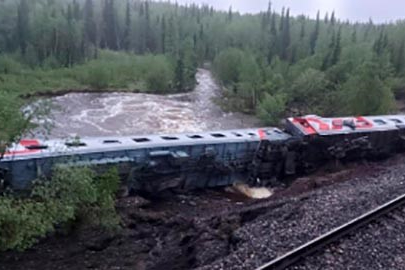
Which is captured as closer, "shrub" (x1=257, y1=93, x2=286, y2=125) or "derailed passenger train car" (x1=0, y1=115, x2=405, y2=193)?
"derailed passenger train car" (x1=0, y1=115, x2=405, y2=193)

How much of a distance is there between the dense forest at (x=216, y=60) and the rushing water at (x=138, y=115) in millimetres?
2428

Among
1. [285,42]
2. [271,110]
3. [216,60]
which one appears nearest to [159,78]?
[216,60]

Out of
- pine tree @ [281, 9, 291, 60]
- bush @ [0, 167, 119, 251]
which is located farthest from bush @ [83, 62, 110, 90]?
bush @ [0, 167, 119, 251]

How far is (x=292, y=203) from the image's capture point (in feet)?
42.5

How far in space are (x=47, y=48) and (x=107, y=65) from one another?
365 inches

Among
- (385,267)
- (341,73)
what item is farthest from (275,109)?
(385,267)

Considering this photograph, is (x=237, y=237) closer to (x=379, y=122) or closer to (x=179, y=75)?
(x=379, y=122)

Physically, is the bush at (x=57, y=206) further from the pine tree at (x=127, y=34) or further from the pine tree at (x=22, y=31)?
the pine tree at (x=127, y=34)

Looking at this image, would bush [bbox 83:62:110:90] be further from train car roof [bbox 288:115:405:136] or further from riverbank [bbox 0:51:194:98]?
train car roof [bbox 288:115:405:136]

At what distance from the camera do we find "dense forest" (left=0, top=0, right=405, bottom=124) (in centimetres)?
3500

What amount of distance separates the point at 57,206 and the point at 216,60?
44.0 m

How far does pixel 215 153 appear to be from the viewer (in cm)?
1827

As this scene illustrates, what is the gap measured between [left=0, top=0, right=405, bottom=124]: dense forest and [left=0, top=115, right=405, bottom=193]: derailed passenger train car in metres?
7.91

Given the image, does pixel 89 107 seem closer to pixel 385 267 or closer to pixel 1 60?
pixel 1 60
